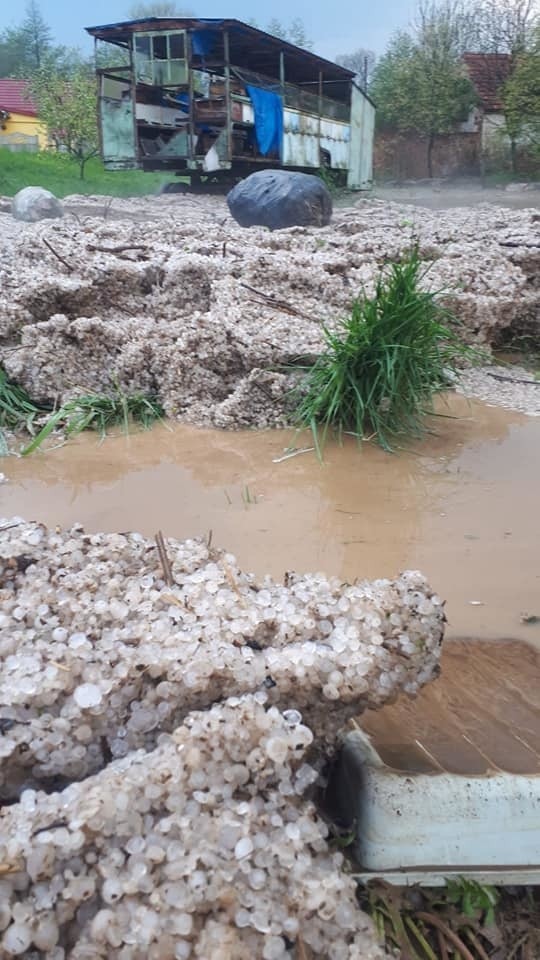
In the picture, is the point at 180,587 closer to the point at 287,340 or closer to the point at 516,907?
the point at 516,907

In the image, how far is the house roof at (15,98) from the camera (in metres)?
34.2

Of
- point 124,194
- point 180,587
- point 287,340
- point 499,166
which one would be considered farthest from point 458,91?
point 180,587

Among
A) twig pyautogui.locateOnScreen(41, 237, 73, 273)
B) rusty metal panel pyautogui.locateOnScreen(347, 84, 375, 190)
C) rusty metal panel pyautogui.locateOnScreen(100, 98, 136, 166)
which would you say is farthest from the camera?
rusty metal panel pyautogui.locateOnScreen(347, 84, 375, 190)

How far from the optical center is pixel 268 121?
15.1 meters

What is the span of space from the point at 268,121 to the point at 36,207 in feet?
21.1

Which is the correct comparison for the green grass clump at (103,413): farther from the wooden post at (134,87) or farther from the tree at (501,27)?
the tree at (501,27)

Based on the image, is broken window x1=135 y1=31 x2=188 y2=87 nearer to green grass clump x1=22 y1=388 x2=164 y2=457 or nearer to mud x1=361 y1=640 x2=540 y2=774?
green grass clump x1=22 y1=388 x2=164 y2=457

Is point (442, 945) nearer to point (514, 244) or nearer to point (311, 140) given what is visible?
point (514, 244)

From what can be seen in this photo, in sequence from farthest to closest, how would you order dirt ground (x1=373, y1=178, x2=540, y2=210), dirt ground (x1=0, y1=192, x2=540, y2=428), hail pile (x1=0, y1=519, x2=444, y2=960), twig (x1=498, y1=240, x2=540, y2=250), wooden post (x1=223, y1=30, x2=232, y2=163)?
dirt ground (x1=373, y1=178, x2=540, y2=210)
wooden post (x1=223, y1=30, x2=232, y2=163)
twig (x1=498, y1=240, x2=540, y2=250)
dirt ground (x1=0, y1=192, x2=540, y2=428)
hail pile (x1=0, y1=519, x2=444, y2=960)

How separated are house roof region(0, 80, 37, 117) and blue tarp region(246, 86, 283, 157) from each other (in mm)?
21325

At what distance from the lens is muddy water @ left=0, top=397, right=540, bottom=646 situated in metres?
2.68

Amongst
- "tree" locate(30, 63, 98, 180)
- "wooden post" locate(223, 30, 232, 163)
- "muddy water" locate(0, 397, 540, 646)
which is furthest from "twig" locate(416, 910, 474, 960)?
"tree" locate(30, 63, 98, 180)

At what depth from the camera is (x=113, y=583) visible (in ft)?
5.19

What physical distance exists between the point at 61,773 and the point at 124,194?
1668cm
